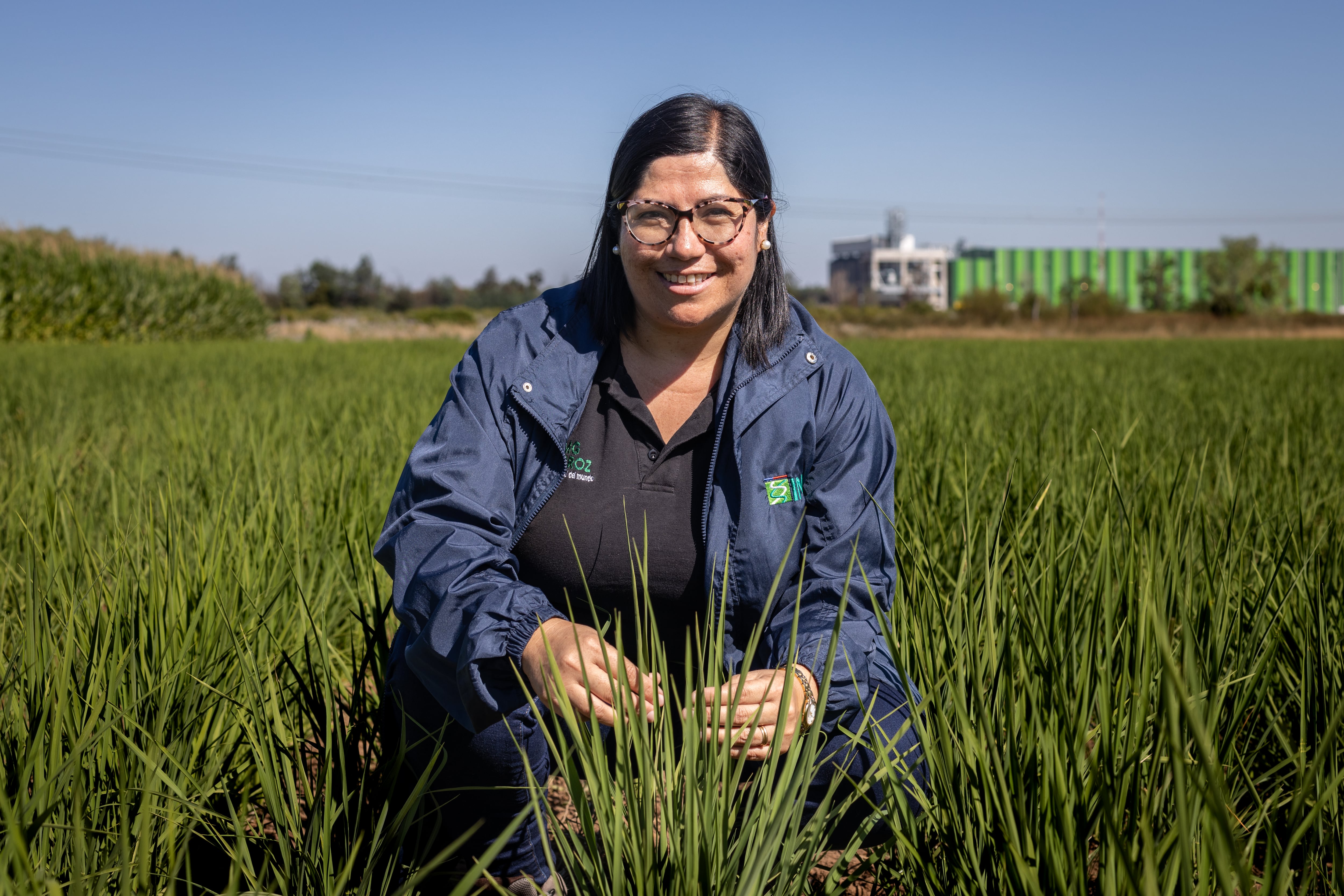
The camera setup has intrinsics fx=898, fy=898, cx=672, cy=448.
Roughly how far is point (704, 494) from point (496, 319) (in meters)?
0.45

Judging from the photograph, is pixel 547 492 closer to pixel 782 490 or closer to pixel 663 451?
pixel 663 451

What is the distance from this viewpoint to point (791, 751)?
835 mm

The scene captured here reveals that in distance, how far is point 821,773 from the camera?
48.5 inches

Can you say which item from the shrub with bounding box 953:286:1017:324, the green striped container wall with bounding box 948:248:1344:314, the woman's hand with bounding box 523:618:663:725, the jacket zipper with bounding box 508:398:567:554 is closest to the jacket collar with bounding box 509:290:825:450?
the jacket zipper with bounding box 508:398:567:554

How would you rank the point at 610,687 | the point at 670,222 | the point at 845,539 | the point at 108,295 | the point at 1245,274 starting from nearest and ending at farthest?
the point at 610,687 → the point at 845,539 → the point at 670,222 → the point at 108,295 → the point at 1245,274

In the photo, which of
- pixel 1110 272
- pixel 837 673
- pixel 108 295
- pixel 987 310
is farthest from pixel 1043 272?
pixel 837 673

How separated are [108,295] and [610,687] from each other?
57.8 ft

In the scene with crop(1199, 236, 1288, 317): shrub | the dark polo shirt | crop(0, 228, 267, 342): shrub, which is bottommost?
the dark polo shirt

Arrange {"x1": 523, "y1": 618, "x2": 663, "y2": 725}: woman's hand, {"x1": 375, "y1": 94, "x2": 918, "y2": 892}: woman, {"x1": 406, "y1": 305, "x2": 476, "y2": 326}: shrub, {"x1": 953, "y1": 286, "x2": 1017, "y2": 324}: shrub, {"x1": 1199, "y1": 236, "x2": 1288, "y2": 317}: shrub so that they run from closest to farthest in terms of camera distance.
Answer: {"x1": 523, "y1": 618, "x2": 663, "y2": 725}: woman's hand
{"x1": 375, "y1": 94, "x2": 918, "y2": 892}: woman
{"x1": 406, "y1": 305, "x2": 476, "y2": 326}: shrub
{"x1": 953, "y1": 286, "x2": 1017, "y2": 324}: shrub
{"x1": 1199, "y1": 236, "x2": 1288, "y2": 317}: shrub

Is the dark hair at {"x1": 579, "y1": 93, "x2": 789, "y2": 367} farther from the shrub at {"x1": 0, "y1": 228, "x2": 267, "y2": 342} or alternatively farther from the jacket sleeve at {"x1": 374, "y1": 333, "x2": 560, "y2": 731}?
the shrub at {"x1": 0, "y1": 228, "x2": 267, "y2": 342}

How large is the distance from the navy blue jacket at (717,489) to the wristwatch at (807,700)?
0.15 feet

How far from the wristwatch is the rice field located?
0.34ft

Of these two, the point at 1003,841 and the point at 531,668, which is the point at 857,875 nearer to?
the point at 1003,841

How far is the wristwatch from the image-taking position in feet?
3.47
